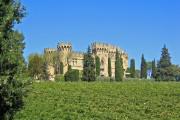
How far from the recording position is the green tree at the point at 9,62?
1827 cm

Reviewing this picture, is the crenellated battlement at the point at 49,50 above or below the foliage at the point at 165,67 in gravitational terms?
above

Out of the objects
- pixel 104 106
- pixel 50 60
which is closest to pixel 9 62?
pixel 104 106

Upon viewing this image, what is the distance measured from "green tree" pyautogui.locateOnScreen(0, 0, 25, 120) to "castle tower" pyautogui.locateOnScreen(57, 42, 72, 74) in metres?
113

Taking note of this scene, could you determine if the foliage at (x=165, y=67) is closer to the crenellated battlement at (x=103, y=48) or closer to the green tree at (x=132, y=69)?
the green tree at (x=132, y=69)

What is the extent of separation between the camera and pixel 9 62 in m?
18.4

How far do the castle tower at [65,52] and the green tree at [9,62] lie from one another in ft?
370

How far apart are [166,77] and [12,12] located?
3526 inches

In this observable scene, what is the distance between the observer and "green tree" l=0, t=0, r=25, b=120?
18.3 meters

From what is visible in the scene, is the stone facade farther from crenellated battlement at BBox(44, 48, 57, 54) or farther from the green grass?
the green grass

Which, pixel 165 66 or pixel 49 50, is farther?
pixel 49 50

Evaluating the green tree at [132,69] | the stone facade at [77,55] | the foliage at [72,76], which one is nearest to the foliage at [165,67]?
the green tree at [132,69]

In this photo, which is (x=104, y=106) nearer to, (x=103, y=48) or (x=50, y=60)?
(x=50, y=60)

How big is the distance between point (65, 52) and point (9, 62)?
122m

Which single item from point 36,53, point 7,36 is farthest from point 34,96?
point 36,53
